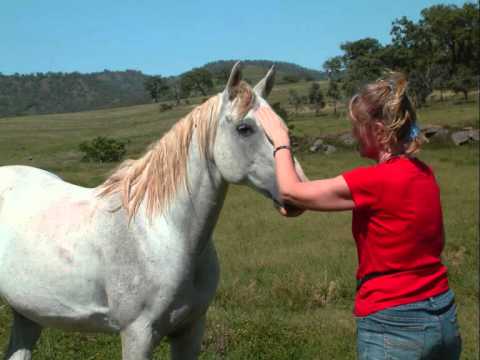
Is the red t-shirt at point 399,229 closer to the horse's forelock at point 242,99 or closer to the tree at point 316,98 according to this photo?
the horse's forelock at point 242,99

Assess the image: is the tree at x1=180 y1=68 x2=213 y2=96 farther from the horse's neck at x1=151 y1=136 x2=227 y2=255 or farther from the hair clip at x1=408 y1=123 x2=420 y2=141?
the hair clip at x1=408 y1=123 x2=420 y2=141

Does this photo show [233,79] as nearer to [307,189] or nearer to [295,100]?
[307,189]

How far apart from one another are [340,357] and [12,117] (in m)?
5.54

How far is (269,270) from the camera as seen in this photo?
26.8 feet

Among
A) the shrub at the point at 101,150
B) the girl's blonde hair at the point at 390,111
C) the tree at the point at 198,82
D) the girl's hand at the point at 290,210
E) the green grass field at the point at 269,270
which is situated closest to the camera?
the girl's blonde hair at the point at 390,111

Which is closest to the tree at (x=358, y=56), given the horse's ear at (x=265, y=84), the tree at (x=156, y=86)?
the tree at (x=156, y=86)

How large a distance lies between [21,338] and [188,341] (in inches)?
51.7

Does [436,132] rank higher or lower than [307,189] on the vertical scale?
lower

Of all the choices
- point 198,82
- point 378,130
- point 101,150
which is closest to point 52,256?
point 378,130

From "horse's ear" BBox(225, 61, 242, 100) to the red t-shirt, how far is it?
81 cm

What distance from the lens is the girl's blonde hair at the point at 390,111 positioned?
223 cm

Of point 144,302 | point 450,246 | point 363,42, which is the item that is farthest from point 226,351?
point 363,42

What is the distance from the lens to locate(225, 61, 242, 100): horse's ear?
2.65m

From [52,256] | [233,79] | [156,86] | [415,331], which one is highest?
[156,86]
